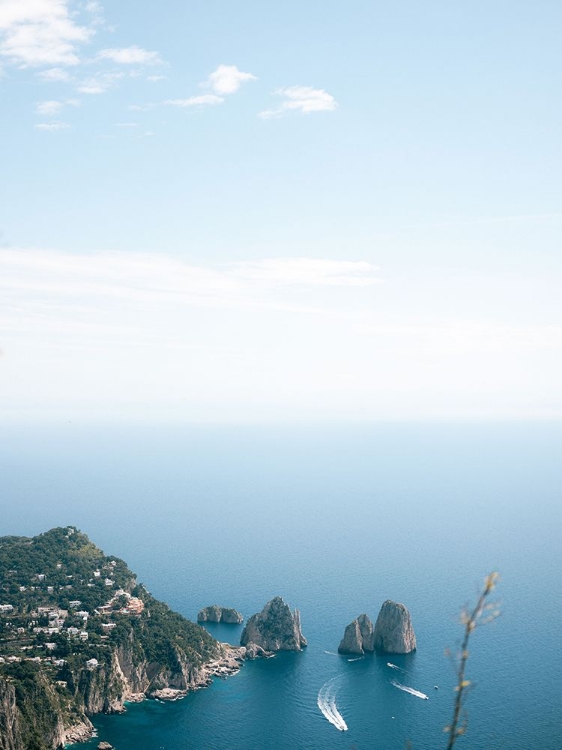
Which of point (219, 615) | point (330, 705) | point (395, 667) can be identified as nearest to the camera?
point (330, 705)

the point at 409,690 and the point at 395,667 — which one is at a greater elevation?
the point at 395,667

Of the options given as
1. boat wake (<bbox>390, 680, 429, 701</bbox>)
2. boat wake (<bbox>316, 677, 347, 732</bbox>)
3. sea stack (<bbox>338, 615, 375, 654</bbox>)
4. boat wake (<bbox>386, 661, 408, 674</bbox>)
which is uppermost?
sea stack (<bbox>338, 615, 375, 654</bbox>)

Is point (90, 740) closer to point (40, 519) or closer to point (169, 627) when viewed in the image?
point (169, 627)

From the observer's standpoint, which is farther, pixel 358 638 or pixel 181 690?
pixel 358 638

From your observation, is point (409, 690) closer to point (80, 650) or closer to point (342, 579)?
point (80, 650)

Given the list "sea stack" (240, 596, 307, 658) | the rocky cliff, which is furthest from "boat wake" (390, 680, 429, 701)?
the rocky cliff

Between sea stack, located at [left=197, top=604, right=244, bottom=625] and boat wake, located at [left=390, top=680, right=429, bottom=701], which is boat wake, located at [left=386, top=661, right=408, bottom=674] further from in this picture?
sea stack, located at [left=197, top=604, right=244, bottom=625]

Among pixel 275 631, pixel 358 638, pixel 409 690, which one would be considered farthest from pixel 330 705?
pixel 275 631
